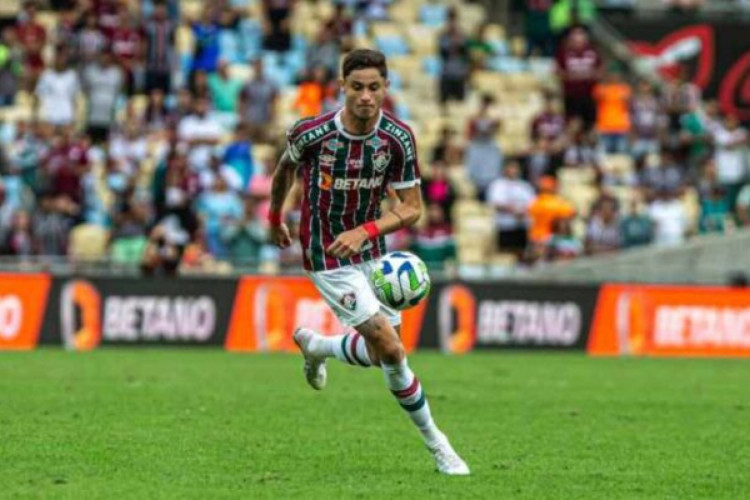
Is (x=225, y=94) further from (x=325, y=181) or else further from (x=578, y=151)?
(x=325, y=181)

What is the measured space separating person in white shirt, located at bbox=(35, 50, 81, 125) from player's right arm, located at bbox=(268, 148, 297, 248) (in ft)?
54.0

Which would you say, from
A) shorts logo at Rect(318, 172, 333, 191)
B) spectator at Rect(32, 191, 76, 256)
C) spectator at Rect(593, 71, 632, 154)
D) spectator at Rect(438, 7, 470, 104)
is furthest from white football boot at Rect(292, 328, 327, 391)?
spectator at Rect(593, 71, 632, 154)

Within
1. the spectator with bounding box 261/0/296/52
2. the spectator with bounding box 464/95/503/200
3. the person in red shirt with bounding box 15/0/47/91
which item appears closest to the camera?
the person in red shirt with bounding box 15/0/47/91

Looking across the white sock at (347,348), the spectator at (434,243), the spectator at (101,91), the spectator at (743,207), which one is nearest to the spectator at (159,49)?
the spectator at (101,91)

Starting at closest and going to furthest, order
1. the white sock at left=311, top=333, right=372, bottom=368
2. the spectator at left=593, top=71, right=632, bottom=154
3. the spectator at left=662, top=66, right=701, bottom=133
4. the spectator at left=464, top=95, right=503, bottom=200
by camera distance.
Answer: the white sock at left=311, top=333, right=372, bottom=368 → the spectator at left=464, top=95, right=503, bottom=200 → the spectator at left=593, top=71, right=632, bottom=154 → the spectator at left=662, top=66, right=701, bottom=133

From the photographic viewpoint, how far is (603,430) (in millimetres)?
14016

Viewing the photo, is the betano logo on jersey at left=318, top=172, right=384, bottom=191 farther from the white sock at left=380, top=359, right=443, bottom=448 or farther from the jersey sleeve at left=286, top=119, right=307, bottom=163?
the white sock at left=380, top=359, right=443, bottom=448

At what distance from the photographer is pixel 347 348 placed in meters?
11.8

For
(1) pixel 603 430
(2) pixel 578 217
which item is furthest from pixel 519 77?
(1) pixel 603 430

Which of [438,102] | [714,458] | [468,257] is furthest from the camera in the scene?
[438,102]

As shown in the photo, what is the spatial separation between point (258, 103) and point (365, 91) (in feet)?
58.7

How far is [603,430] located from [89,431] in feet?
12.5

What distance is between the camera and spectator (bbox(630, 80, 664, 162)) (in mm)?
31906

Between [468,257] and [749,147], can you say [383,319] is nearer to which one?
[468,257]
